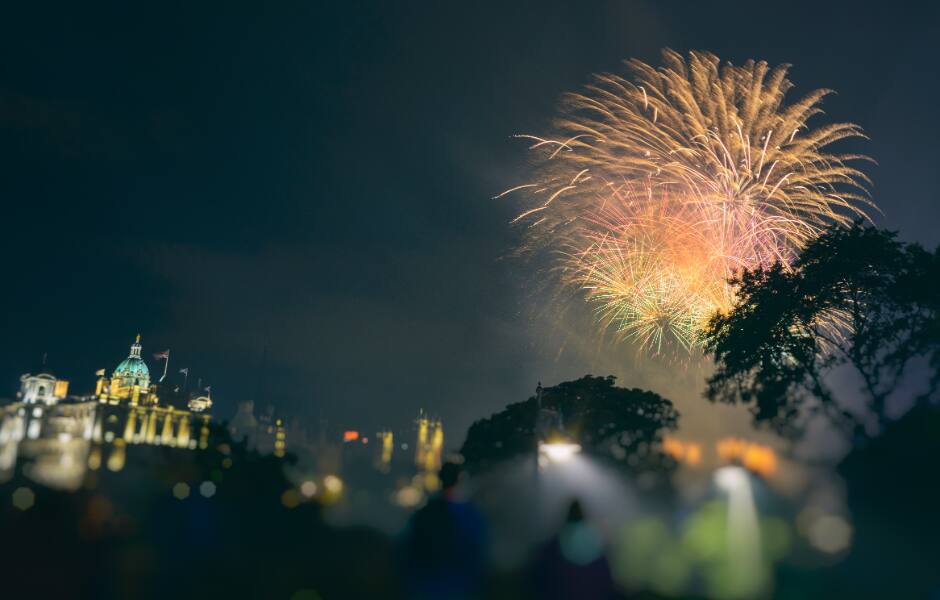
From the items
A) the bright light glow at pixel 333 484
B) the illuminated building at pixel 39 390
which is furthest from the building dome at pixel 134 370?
the bright light glow at pixel 333 484

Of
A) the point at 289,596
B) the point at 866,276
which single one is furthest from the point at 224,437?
the point at 866,276

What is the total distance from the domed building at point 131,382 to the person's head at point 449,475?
411ft

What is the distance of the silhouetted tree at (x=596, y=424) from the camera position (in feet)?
147

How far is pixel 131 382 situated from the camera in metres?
134

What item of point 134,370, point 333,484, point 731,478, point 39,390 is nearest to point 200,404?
point 134,370

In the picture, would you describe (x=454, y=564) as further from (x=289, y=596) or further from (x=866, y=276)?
(x=866, y=276)

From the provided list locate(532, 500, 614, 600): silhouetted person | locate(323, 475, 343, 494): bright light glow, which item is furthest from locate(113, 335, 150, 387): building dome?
locate(532, 500, 614, 600): silhouetted person

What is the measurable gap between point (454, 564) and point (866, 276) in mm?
27312

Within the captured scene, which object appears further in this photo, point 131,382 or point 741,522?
point 131,382

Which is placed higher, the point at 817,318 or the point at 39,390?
the point at 39,390

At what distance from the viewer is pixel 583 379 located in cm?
4850

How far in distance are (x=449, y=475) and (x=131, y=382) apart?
468 feet

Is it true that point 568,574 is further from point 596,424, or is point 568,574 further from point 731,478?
point 596,424

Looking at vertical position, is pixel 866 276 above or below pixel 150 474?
above
